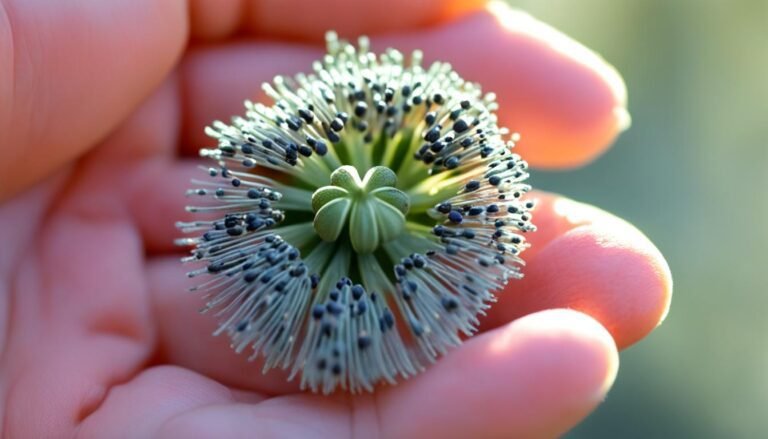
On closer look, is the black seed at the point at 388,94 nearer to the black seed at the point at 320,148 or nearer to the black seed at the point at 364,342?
the black seed at the point at 320,148

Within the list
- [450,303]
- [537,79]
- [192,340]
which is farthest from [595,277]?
[192,340]

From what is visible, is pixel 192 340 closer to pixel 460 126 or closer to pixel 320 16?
pixel 460 126

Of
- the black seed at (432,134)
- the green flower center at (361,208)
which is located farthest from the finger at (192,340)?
the black seed at (432,134)

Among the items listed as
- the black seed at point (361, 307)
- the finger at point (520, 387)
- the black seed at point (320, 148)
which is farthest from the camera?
the black seed at point (320, 148)

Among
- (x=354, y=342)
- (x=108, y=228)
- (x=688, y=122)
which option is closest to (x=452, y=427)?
(x=354, y=342)

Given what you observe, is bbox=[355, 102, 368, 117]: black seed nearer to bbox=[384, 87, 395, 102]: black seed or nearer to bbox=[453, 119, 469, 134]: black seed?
bbox=[384, 87, 395, 102]: black seed

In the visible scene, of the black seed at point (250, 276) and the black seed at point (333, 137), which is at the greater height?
the black seed at point (333, 137)
